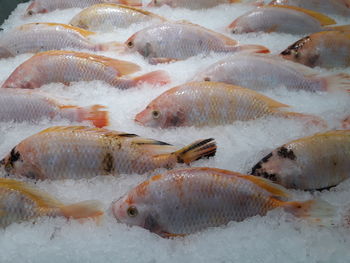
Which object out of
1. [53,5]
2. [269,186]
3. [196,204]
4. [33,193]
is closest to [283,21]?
[269,186]

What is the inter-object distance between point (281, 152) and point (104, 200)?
0.64 metres

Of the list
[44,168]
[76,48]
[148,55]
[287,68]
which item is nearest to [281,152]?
[287,68]

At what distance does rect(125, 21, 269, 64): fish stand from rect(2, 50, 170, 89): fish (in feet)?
0.81

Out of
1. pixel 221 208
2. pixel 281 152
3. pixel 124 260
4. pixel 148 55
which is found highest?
pixel 148 55

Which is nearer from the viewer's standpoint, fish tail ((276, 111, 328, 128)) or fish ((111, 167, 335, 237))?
fish ((111, 167, 335, 237))

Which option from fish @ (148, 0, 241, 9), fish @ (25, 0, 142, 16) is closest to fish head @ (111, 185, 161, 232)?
fish @ (148, 0, 241, 9)

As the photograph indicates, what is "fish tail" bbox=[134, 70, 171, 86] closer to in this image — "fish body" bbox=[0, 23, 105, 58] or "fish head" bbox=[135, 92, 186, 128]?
"fish head" bbox=[135, 92, 186, 128]

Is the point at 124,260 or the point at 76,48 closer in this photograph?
the point at 124,260

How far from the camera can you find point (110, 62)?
1.93 metres

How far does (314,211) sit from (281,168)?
191 millimetres

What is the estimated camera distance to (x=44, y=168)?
1404mm

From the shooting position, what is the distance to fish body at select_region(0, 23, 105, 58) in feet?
7.08

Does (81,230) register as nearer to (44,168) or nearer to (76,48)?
(44,168)

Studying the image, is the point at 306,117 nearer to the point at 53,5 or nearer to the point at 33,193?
the point at 33,193
